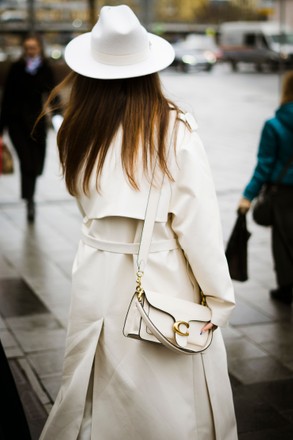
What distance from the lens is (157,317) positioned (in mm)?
2643

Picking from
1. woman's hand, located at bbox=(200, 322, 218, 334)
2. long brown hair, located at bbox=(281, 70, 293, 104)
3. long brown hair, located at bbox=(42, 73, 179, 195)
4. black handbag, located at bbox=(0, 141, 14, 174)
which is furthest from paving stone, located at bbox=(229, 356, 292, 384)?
black handbag, located at bbox=(0, 141, 14, 174)

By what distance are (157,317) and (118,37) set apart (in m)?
0.94

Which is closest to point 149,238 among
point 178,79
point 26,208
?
point 26,208

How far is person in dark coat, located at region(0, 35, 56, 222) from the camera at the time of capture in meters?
8.66

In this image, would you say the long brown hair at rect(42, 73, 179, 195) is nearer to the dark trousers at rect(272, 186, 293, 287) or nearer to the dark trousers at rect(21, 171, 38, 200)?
the dark trousers at rect(272, 186, 293, 287)

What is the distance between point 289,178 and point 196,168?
3.09 m

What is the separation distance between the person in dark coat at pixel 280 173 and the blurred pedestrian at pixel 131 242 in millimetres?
2851

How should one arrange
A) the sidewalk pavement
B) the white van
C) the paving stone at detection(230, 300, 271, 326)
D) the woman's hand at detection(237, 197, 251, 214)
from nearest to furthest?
the sidewalk pavement < the woman's hand at detection(237, 197, 251, 214) < the paving stone at detection(230, 300, 271, 326) < the white van

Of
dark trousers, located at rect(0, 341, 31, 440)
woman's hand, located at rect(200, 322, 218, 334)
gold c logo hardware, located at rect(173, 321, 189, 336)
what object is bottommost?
dark trousers, located at rect(0, 341, 31, 440)

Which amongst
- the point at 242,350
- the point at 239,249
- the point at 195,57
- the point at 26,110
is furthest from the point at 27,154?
the point at 195,57

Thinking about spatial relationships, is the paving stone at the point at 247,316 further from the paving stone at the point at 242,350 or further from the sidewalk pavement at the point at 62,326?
the paving stone at the point at 242,350

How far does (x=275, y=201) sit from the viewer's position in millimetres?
5766

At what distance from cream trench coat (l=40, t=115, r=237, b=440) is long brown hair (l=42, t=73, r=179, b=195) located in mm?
43

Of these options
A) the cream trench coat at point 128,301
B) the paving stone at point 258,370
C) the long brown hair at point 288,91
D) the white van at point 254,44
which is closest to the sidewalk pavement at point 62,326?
the paving stone at point 258,370
